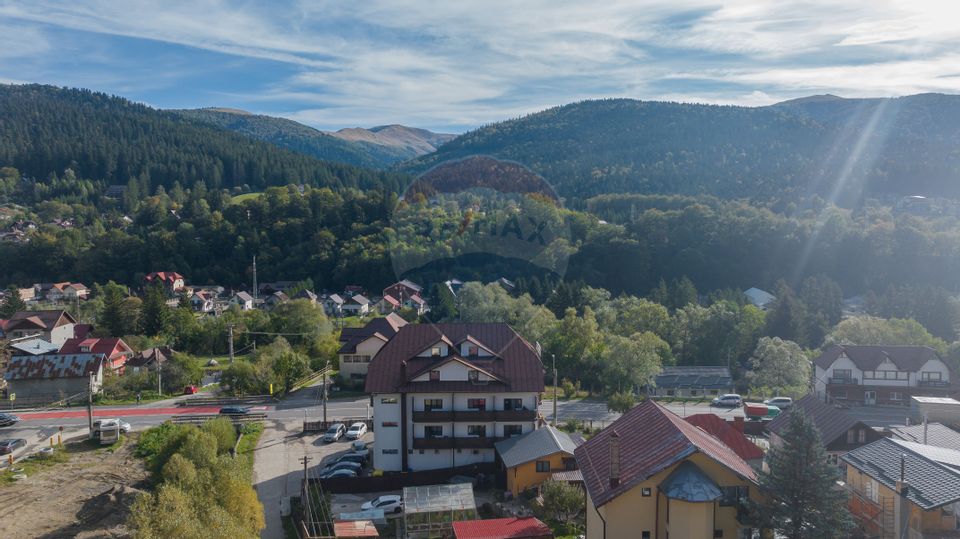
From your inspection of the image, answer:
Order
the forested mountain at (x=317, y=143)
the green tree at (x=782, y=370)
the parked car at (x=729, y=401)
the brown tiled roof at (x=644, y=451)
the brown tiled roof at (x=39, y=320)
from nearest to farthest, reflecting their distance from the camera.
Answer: the brown tiled roof at (x=644, y=451) < the parked car at (x=729, y=401) < the green tree at (x=782, y=370) < the brown tiled roof at (x=39, y=320) < the forested mountain at (x=317, y=143)

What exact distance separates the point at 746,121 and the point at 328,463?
4763 inches

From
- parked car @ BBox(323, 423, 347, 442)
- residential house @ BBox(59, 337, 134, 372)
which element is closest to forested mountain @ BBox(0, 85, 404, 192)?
residential house @ BBox(59, 337, 134, 372)

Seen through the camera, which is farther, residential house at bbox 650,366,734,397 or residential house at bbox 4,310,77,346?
residential house at bbox 4,310,77,346

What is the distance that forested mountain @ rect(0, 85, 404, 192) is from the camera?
316 ft

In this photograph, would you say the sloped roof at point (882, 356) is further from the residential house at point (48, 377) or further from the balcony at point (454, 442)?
the residential house at point (48, 377)

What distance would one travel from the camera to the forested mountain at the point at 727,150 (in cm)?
9381

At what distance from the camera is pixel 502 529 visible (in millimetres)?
13133

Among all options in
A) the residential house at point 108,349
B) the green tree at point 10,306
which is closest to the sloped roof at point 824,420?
the residential house at point 108,349

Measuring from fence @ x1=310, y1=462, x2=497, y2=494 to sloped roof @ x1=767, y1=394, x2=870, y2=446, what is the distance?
24.9 ft

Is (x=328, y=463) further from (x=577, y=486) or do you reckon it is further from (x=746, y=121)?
(x=746, y=121)

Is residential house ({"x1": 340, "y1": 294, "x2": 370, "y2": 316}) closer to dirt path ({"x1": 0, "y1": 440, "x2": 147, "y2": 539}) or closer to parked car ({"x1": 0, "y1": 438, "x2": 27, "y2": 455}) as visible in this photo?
parked car ({"x1": 0, "y1": 438, "x2": 27, "y2": 455})

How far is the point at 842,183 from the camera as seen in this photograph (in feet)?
309

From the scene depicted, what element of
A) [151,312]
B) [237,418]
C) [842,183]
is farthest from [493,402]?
[842,183]

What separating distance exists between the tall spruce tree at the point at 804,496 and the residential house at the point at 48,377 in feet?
87.8
